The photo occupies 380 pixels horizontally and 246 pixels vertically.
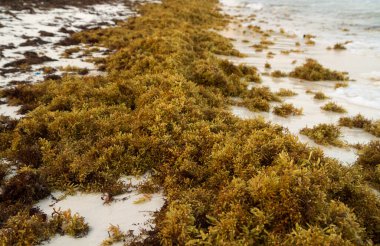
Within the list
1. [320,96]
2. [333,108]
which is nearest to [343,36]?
[320,96]

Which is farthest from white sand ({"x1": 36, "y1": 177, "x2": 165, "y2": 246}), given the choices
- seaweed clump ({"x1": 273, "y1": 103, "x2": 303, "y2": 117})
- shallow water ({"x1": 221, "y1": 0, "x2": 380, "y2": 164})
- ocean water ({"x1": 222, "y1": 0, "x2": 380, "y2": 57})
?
ocean water ({"x1": 222, "y1": 0, "x2": 380, "y2": 57})

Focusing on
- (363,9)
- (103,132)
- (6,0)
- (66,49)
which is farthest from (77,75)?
(363,9)

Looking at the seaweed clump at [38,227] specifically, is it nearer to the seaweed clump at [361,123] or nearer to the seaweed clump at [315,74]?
the seaweed clump at [361,123]

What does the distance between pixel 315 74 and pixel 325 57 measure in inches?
177

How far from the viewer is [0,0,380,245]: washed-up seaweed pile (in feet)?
14.6

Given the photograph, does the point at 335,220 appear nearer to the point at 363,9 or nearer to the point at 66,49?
the point at 66,49

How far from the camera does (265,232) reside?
14.1 ft

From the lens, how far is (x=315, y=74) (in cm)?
1267

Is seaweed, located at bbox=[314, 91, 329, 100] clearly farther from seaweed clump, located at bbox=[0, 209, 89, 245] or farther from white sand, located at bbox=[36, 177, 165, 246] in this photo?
seaweed clump, located at bbox=[0, 209, 89, 245]

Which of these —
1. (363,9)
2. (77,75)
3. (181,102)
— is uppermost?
(363,9)

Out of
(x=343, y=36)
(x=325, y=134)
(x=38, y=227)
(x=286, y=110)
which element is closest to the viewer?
(x=38, y=227)

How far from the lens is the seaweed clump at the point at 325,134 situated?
25.2 feet

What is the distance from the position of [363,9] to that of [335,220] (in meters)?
37.7

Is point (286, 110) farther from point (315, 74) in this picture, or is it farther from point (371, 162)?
point (315, 74)
